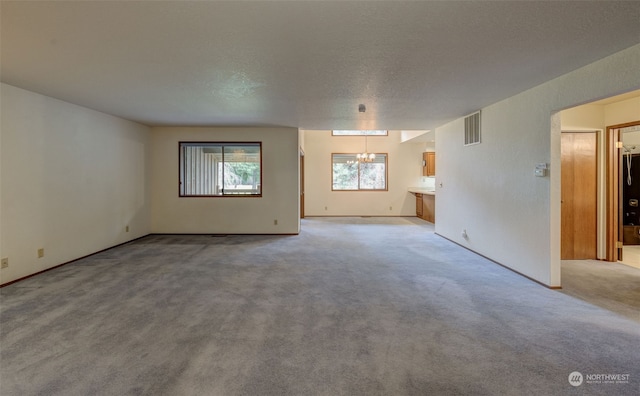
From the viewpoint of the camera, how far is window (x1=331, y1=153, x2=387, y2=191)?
10.4 meters

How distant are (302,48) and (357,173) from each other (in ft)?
26.3

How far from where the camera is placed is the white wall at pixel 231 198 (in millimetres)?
6672

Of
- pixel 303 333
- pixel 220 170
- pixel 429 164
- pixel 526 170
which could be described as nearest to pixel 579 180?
pixel 526 170

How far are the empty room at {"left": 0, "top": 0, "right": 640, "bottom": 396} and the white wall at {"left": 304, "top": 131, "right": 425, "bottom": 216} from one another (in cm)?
358

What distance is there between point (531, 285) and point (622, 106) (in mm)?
3206

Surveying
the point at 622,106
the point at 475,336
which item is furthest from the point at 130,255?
the point at 622,106

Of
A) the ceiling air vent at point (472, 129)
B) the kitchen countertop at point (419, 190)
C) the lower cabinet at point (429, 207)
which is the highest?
the ceiling air vent at point (472, 129)

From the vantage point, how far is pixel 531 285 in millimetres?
3521

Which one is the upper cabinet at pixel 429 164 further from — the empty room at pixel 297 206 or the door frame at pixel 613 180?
the door frame at pixel 613 180

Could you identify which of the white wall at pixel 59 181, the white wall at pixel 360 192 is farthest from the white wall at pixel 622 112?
the white wall at pixel 59 181

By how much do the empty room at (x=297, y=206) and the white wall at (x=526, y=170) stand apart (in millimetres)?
29

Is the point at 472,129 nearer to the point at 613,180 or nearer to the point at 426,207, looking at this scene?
the point at 613,180

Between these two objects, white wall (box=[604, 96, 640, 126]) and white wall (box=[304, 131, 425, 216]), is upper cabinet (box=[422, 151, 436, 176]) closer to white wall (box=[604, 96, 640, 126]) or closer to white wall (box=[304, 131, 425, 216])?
white wall (box=[304, 131, 425, 216])

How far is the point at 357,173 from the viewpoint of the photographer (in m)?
10.5
